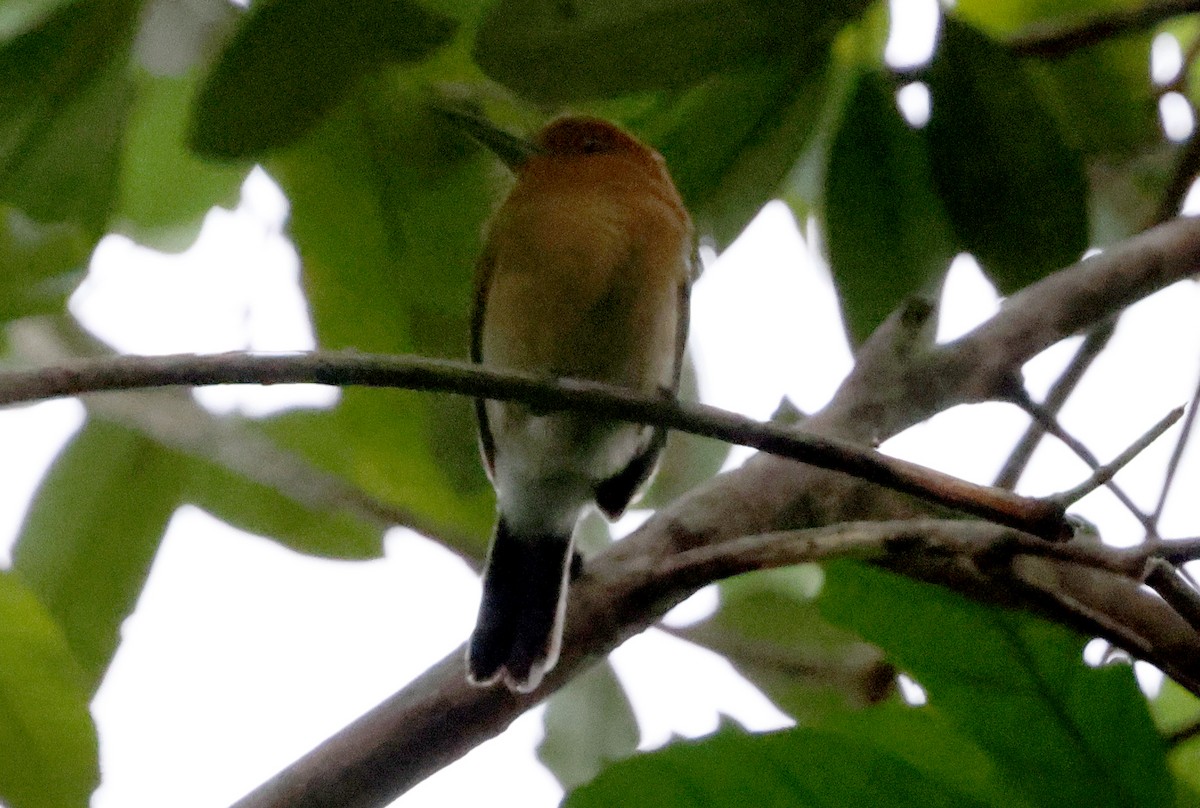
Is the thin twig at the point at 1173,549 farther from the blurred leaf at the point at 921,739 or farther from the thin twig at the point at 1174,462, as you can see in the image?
the blurred leaf at the point at 921,739

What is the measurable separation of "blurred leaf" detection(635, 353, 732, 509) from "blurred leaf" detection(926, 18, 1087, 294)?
564 millimetres

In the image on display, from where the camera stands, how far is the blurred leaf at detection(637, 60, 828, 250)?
1.73 meters

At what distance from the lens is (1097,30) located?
195 centimetres

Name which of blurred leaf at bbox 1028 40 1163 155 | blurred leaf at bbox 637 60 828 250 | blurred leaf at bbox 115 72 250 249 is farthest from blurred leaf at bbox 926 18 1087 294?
blurred leaf at bbox 115 72 250 249

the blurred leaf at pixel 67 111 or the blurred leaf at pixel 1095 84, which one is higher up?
the blurred leaf at pixel 1095 84

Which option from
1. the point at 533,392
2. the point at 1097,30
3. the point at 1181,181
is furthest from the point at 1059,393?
the point at 533,392

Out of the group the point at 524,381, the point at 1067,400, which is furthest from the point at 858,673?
the point at 524,381

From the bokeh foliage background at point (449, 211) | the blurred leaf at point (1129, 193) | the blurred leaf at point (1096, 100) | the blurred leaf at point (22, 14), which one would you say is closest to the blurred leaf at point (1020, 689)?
the bokeh foliage background at point (449, 211)

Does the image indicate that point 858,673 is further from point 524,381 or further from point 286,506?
point 524,381

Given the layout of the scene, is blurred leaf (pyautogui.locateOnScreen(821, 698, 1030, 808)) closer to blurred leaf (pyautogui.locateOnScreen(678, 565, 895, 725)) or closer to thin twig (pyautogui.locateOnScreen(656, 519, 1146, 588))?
thin twig (pyautogui.locateOnScreen(656, 519, 1146, 588))

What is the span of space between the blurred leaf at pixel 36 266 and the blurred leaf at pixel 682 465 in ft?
3.09

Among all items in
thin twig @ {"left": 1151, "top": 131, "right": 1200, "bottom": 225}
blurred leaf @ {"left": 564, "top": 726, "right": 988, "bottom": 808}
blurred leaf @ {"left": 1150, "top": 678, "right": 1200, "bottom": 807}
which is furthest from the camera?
thin twig @ {"left": 1151, "top": 131, "right": 1200, "bottom": 225}

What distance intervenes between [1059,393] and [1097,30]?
0.55 meters

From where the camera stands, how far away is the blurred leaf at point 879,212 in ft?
6.05
